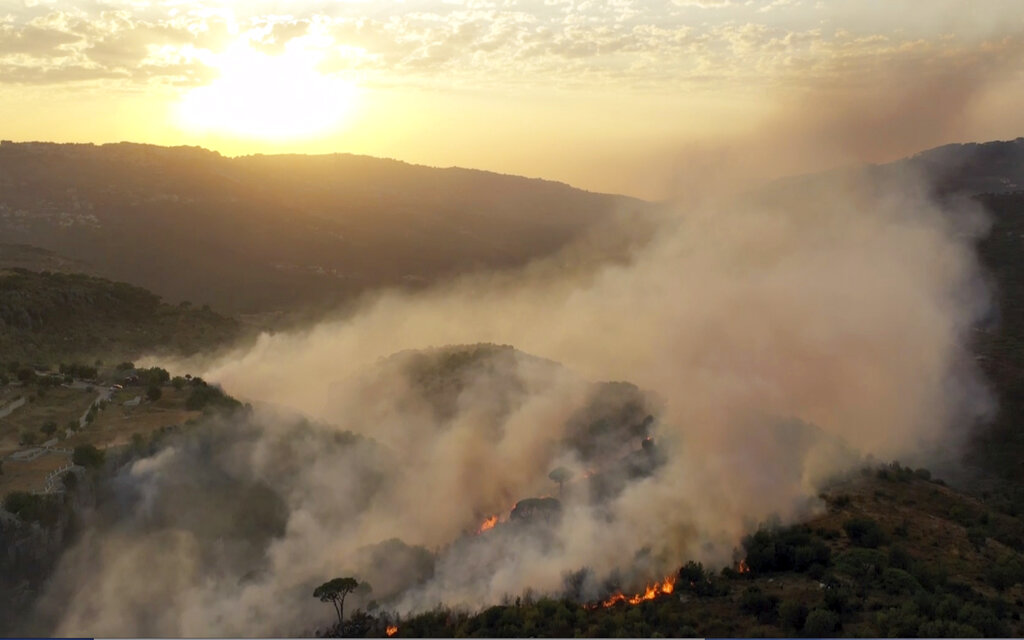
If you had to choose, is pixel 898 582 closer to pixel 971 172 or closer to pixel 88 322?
pixel 88 322

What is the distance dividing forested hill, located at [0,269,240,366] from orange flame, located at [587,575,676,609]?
4554 centimetres

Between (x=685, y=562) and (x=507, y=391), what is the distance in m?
18.7

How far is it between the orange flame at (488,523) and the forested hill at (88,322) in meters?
37.1

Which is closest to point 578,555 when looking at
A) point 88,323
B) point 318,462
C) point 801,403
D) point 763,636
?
point 763,636

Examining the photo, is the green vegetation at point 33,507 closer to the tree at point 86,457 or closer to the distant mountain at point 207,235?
the tree at point 86,457

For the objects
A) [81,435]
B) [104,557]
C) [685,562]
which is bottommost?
[685,562]

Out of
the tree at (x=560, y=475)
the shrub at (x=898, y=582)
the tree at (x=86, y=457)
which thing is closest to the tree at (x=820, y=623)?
the shrub at (x=898, y=582)

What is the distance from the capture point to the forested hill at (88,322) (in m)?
61.7

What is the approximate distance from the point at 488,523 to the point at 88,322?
5078cm

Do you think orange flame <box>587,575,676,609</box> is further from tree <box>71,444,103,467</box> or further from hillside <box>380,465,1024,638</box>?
tree <box>71,444,103,467</box>

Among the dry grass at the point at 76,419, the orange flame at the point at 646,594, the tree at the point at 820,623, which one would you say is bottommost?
the orange flame at the point at 646,594

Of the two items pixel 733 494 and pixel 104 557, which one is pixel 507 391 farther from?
pixel 104 557

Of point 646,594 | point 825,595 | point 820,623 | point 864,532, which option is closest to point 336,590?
point 646,594

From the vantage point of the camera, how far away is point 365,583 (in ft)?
100
